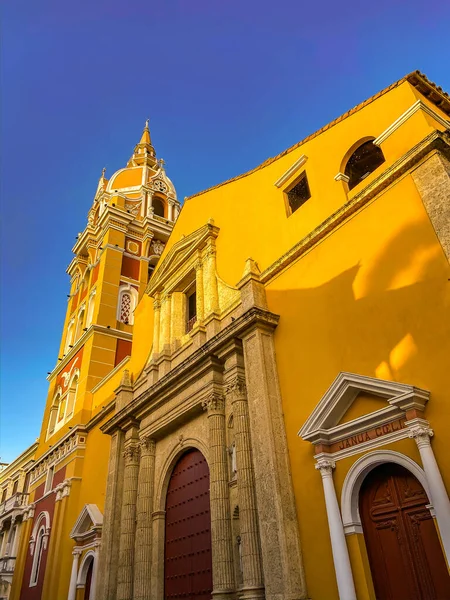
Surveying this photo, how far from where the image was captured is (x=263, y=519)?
25.2 ft

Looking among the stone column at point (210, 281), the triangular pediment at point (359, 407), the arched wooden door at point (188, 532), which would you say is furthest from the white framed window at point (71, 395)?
the triangular pediment at point (359, 407)

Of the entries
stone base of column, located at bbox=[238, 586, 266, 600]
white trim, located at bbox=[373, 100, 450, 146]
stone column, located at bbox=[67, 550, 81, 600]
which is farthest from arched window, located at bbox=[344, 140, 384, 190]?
stone column, located at bbox=[67, 550, 81, 600]

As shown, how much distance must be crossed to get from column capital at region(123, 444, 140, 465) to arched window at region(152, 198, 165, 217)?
16.6 metres

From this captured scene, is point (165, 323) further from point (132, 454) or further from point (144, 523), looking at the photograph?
point (144, 523)

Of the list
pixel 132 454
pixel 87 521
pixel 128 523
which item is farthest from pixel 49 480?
pixel 128 523

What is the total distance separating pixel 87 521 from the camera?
13.9 metres

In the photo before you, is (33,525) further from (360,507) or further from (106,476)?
(360,507)

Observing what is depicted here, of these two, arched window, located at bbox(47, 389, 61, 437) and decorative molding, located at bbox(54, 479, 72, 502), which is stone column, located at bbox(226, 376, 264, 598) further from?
arched window, located at bbox(47, 389, 61, 437)

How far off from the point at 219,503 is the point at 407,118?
7516mm

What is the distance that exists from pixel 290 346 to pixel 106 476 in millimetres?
8059

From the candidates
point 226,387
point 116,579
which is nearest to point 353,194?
point 226,387

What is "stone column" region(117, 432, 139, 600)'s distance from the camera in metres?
11.0

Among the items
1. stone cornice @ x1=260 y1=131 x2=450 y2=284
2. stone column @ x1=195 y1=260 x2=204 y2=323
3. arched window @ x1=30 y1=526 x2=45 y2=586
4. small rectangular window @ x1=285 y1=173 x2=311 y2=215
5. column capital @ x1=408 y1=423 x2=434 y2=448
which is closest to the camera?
column capital @ x1=408 y1=423 x2=434 y2=448

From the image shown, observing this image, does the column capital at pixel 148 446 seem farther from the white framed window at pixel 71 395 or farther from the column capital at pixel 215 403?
the white framed window at pixel 71 395
